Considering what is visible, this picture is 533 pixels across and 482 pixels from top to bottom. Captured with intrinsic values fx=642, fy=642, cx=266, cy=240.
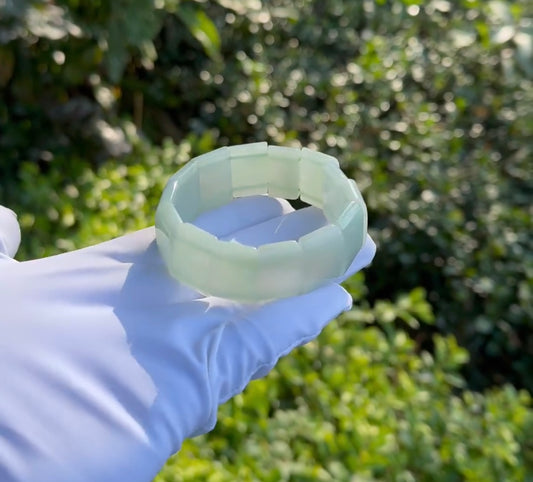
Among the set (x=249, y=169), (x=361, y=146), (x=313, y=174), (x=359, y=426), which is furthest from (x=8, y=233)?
(x=361, y=146)

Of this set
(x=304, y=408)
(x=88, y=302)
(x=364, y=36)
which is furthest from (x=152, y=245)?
(x=364, y=36)

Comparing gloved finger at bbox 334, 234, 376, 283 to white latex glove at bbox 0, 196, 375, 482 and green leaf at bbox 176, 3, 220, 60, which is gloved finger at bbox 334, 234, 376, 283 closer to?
white latex glove at bbox 0, 196, 375, 482

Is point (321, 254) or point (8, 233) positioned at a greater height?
point (321, 254)

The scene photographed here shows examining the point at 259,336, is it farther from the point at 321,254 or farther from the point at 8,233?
the point at 8,233

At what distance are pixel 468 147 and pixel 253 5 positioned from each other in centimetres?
98

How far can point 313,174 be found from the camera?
1.10m

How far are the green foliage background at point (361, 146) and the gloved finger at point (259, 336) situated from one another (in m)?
0.59

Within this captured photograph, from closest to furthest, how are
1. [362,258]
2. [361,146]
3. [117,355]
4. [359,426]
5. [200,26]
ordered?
1. [117,355]
2. [362,258]
3. [359,426]
4. [200,26]
5. [361,146]

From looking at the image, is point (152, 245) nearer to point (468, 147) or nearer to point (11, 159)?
point (11, 159)

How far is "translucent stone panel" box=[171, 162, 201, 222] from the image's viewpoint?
1.03m

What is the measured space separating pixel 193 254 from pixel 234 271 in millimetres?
63

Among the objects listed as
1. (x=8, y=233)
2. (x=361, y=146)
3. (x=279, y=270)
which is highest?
(x=279, y=270)

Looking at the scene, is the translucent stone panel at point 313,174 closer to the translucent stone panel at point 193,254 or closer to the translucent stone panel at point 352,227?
the translucent stone panel at point 352,227

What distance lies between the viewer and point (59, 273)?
98 cm
